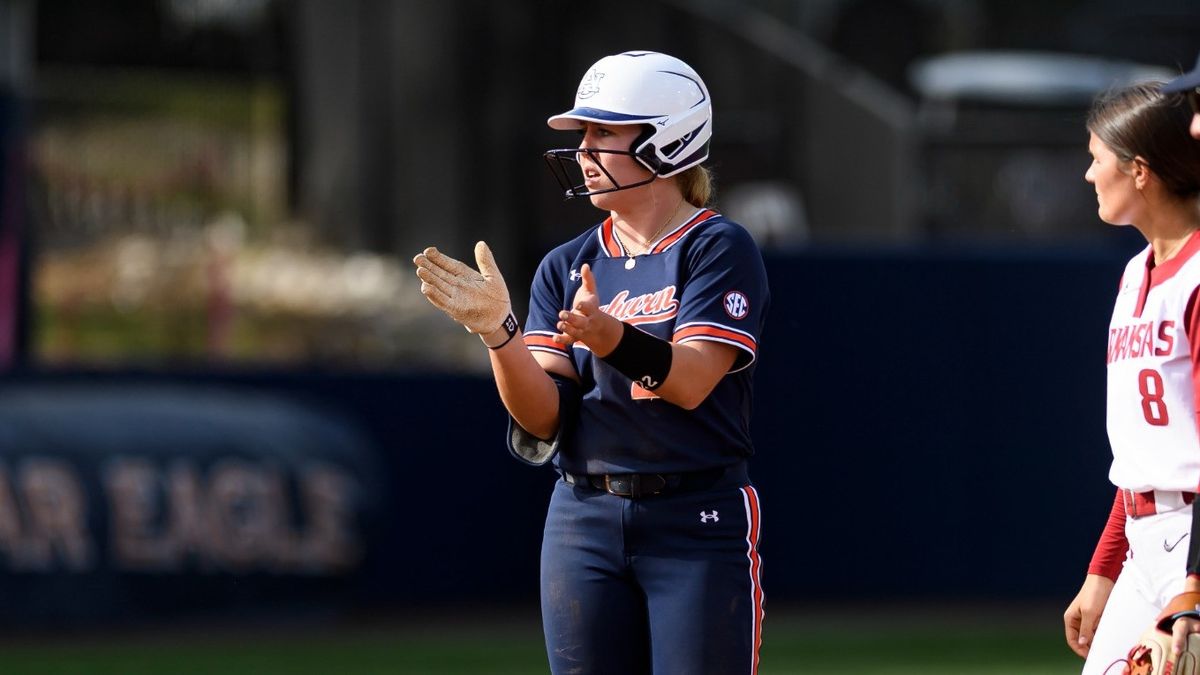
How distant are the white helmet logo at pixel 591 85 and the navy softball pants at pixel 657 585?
2.96ft

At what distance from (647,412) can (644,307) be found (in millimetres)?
241

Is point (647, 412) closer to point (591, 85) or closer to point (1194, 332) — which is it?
point (591, 85)

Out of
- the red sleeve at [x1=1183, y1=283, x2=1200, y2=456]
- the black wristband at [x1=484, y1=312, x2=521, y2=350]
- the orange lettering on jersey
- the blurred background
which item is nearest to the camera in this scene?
the red sleeve at [x1=1183, y1=283, x2=1200, y2=456]

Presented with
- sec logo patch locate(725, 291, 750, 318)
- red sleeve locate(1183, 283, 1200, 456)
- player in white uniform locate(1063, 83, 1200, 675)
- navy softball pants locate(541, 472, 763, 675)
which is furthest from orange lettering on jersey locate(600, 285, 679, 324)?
red sleeve locate(1183, 283, 1200, 456)

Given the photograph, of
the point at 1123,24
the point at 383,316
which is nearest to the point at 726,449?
the point at 383,316

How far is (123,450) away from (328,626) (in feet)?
4.56

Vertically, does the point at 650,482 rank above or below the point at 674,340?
below

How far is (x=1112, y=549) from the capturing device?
418 centimetres

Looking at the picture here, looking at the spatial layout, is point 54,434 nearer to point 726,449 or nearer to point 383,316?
point 383,316

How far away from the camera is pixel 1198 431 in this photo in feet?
12.1

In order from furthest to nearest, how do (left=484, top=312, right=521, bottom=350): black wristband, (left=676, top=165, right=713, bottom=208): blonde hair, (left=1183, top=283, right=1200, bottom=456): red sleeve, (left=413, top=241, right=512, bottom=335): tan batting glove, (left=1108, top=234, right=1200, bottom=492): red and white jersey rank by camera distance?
1. (left=676, top=165, right=713, bottom=208): blonde hair
2. (left=484, top=312, right=521, bottom=350): black wristband
3. (left=413, top=241, right=512, bottom=335): tan batting glove
4. (left=1108, top=234, right=1200, bottom=492): red and white jersey
5. (left=1183, top=283, right=1200, bottom=456): red sleeve

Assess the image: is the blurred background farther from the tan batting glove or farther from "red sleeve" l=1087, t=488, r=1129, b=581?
the tan batting glove

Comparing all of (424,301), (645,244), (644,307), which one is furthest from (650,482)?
(424,301)

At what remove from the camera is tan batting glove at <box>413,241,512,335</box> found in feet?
12.8
